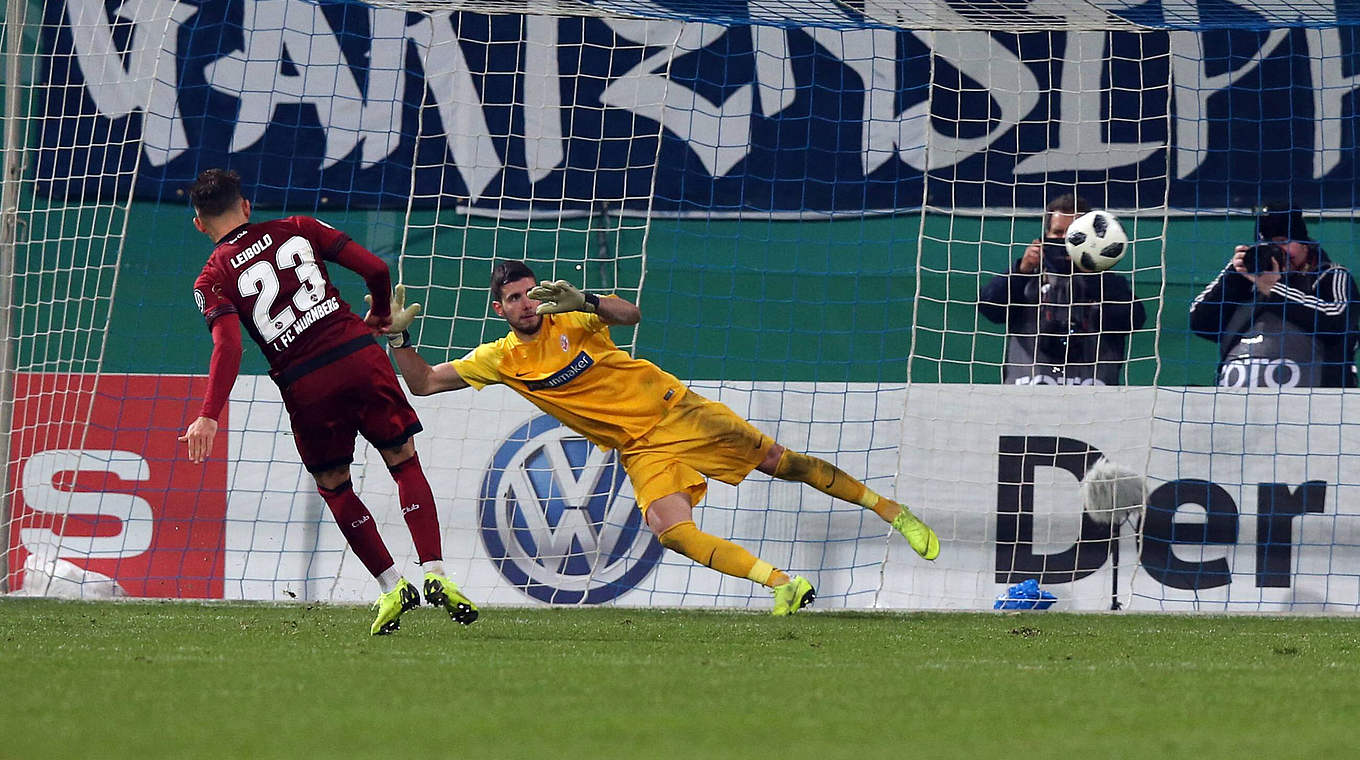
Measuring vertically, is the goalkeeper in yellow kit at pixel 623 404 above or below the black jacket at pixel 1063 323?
below

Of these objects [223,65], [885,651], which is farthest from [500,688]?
[223,65]

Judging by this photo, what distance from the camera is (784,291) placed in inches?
390

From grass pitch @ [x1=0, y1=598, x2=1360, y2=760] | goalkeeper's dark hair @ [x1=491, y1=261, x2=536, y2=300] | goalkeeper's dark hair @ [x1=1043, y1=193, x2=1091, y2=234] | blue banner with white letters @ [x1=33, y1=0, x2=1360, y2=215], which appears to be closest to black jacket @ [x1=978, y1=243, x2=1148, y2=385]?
goalkeeper's dark hair @ [x1=1043, y1=193, x2=1091, y2=234]

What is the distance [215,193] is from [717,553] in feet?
7.97

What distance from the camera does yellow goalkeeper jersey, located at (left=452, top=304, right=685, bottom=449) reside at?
6.82 m

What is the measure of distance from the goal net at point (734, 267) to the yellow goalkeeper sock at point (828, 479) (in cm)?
124

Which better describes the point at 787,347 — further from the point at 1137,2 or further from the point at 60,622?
the point at 60,622

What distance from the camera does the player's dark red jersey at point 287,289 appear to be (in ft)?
19.2

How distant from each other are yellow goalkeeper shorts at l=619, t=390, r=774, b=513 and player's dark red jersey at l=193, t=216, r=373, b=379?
1.40 meters

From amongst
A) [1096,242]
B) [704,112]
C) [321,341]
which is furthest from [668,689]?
[704,112]

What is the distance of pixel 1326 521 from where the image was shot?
25.8ft

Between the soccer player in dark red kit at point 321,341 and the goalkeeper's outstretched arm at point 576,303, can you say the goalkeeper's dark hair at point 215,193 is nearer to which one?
the soccer player in dark red kit at point 321,341

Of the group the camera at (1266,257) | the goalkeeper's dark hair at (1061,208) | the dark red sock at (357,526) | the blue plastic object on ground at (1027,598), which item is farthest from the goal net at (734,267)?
the dark red sock at (357,526)

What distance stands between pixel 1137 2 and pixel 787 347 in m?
2.81
